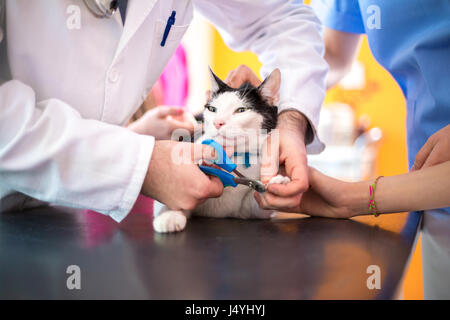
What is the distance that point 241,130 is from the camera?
2.55 feet

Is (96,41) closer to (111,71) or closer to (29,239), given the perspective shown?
(111,71)

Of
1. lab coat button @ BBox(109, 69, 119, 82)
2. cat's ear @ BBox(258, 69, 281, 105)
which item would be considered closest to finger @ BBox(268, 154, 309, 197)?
cat's ear @ BBox(258, 69, 281, 105)

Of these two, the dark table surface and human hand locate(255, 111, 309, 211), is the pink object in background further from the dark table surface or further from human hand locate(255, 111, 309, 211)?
human hand locate(255, 111, 309, 211)

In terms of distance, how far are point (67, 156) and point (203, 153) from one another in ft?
0.79

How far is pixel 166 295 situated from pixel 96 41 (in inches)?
24.6

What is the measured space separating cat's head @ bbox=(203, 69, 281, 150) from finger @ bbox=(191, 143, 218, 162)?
149 millimetres

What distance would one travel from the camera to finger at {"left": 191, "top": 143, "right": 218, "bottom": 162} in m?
0.62

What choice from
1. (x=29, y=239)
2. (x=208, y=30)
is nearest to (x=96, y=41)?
(x=29, y=239)

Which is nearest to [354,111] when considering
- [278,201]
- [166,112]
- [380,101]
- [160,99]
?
[380,101]

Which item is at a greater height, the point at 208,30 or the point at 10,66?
the point at 208,30

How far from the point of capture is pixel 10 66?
2.27 feet

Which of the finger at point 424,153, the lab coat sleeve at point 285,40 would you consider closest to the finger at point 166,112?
the lab coat sleeve at point 285,40

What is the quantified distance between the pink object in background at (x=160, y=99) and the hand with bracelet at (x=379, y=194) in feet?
1.34

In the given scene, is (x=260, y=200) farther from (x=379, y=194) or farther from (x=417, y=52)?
(x=417, y=52)
